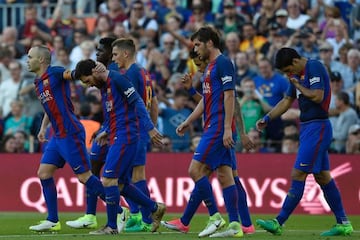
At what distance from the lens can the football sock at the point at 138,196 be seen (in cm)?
1470

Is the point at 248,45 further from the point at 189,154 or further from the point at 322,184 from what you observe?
the point at 322,184

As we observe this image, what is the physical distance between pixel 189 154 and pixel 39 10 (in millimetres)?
9017

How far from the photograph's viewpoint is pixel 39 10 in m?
28.3

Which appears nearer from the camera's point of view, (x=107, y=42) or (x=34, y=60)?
(x=34, y=60)

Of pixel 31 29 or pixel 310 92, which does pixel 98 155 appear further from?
pixel 31 29

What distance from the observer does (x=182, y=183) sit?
20.6 m

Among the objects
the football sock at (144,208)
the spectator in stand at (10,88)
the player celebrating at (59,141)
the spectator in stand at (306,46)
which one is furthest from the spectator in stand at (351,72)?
the player celebrating at (59,141)

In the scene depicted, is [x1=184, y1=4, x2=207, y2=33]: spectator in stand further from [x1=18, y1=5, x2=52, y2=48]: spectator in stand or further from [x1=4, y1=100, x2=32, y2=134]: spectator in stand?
[x1=4, y1=100, x2=32, y2=134]: spectator in stand

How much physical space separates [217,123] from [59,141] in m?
2.31

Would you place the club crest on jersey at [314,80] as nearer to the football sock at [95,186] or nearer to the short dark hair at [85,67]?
the short dark hair at [85,67]

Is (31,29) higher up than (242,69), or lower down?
higher up

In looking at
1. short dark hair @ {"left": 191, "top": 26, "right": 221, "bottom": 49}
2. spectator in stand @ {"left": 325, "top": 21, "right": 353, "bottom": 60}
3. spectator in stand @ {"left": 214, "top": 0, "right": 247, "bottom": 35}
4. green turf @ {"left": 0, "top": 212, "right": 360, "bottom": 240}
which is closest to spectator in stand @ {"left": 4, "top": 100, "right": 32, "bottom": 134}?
green turf @ {"left": 0, "top": 212, "right": 360, "bottom": 240}

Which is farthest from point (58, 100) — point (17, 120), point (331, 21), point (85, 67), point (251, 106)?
point (331, 21)

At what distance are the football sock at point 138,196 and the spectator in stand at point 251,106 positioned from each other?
704 centimetres
